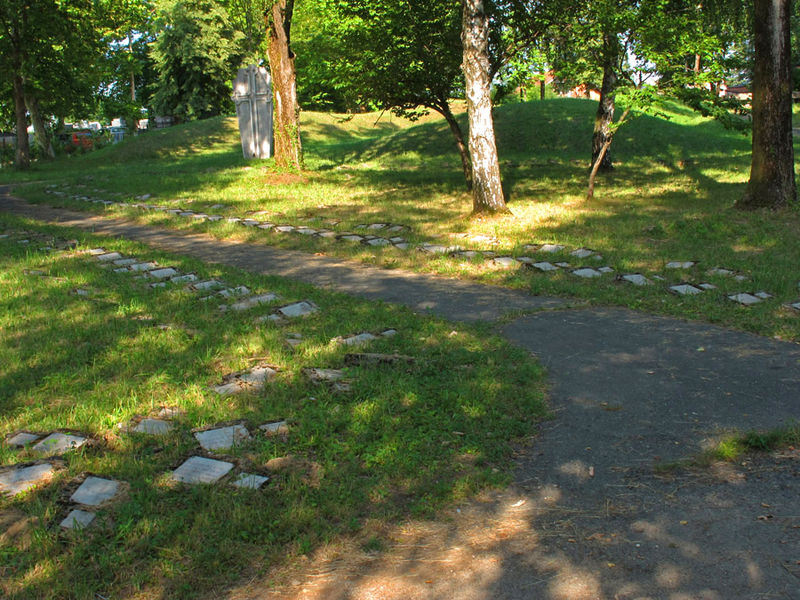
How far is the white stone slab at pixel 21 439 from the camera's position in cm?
370

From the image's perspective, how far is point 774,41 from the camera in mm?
10469

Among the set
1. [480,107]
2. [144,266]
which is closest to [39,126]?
[480,107]

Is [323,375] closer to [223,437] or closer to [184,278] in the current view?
[223,437]

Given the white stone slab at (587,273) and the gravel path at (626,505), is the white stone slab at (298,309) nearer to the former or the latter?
the gravel path at (626,505)

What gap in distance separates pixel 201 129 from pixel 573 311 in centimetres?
2839

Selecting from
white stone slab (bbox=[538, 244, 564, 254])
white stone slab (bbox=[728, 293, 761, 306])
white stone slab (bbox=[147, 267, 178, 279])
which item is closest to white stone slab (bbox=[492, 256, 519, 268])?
white stone slab (bbox=[538, 244, 564, 254])

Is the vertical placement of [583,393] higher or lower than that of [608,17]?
lower

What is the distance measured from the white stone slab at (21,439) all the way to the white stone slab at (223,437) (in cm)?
88

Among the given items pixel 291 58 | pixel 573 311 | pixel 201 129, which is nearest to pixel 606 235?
pixel 573 311

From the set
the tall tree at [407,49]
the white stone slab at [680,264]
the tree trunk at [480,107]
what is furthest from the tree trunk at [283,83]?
the white stone slab at [680,264]

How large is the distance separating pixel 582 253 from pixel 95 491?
6.72 m

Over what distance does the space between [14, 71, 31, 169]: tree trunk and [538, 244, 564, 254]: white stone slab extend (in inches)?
840

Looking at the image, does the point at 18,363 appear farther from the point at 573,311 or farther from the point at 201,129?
the point at 201,129

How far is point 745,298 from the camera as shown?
6.55 m
